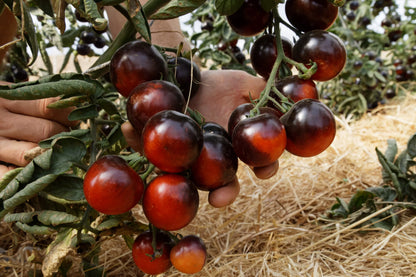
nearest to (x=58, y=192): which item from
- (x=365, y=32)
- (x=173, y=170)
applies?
(x=173, y=170)

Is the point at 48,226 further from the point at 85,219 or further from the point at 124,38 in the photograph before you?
the point at 124,38

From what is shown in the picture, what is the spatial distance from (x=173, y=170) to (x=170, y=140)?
7 cm

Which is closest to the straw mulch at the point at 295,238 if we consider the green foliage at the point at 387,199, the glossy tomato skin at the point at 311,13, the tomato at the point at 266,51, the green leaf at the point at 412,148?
the green foliage at the point at 387,199

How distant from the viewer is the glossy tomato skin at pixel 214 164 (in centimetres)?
65

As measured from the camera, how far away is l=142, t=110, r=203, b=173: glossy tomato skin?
1.81 ft

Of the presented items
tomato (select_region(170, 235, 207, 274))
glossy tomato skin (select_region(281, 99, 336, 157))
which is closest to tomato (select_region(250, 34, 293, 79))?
glossy tomato skin (select_region(281, 99, 336, 157))

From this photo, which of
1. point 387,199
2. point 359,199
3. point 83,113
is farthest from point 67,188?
point 387,199

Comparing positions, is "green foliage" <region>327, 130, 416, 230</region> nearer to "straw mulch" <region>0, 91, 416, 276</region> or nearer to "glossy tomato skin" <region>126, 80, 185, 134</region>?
"straw mulch" <region>0, 91, 416, 276</region>

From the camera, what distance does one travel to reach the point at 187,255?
0.78m

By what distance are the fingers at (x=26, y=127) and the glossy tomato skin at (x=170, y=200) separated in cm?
45

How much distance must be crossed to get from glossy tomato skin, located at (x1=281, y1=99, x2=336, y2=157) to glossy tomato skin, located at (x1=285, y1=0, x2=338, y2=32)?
0.77ft

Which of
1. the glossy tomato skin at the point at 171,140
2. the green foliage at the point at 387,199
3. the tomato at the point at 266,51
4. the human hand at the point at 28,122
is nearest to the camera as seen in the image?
the glossy tomato skin at the point at 171,140

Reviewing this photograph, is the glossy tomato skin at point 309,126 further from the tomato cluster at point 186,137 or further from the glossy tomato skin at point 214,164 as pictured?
the glossy tomato skin at point 214,164

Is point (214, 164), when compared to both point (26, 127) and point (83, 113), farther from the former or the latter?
point (26, 127)
